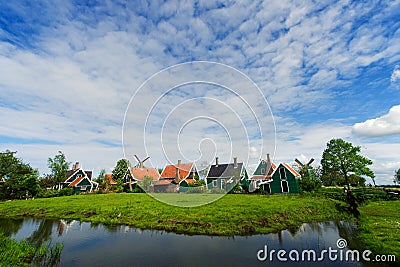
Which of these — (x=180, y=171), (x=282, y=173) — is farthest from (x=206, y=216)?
(x=180, y=171)

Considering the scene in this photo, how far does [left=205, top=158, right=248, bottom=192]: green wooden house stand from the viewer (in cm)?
3684

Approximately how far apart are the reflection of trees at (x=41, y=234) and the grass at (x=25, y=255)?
1.21 m

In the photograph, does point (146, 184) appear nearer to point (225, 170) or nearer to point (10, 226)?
point (225, 170)

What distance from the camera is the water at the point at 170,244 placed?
830 cm

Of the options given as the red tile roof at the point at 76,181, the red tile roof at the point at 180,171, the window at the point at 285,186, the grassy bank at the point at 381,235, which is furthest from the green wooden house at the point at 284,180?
the red tile roof at the point at 76,181

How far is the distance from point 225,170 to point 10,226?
31.7m

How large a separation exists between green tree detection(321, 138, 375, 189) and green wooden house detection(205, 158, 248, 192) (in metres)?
15.2

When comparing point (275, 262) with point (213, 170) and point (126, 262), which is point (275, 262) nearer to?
point (126, 262)

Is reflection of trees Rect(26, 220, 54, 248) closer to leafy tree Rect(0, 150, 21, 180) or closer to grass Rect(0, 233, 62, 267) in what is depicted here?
grass Rect(0, 233, 62, 267)

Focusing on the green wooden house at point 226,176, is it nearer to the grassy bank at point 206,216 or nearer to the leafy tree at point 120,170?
the leafy tree at point 120,170

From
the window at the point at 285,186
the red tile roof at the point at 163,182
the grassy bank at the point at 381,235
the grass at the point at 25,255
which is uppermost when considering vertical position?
the red tile roof at the point at 163,182

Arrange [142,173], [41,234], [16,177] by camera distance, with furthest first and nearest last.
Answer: [142,173]
[16,177]
[41,234]

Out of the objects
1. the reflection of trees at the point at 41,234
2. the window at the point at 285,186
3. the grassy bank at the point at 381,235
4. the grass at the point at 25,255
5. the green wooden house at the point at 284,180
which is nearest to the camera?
the grass at the point at 25,255

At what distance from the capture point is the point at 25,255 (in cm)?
868
